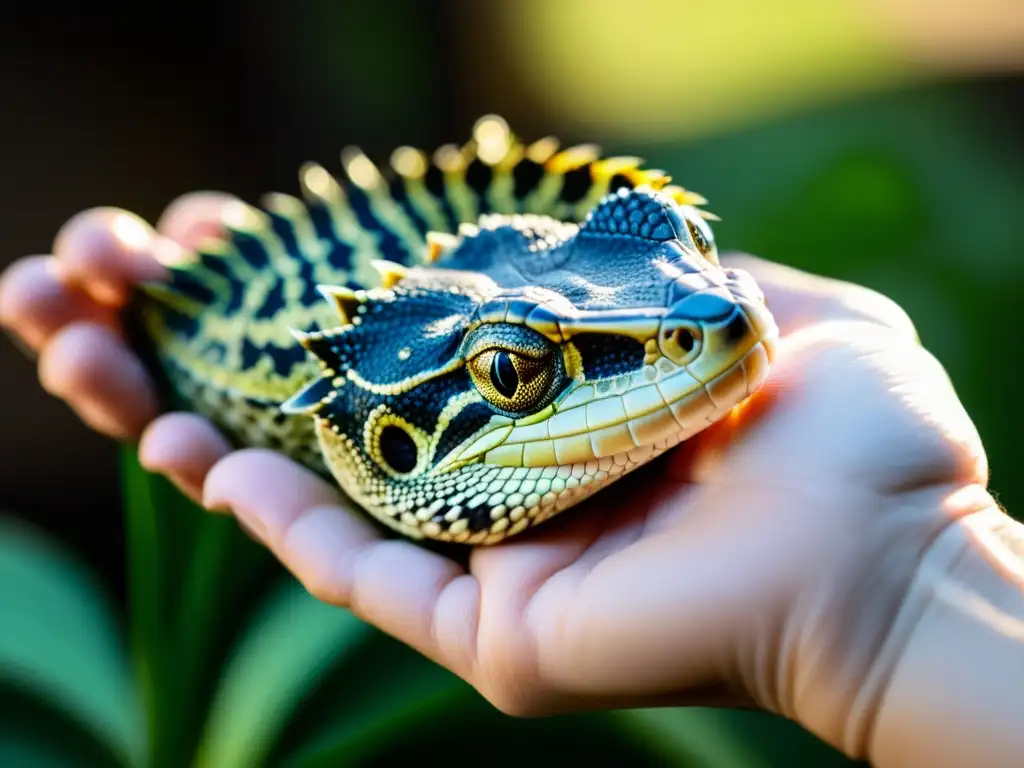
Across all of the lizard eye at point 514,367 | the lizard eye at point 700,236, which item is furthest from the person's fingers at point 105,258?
the lizard eye at point 700,236

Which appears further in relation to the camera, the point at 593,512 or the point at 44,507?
the point at 44,507

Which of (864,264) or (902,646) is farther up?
(902,646)

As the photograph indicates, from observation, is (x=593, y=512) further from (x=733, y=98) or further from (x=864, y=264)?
(x=733, y=98)

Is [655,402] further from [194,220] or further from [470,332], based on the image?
[194,220]

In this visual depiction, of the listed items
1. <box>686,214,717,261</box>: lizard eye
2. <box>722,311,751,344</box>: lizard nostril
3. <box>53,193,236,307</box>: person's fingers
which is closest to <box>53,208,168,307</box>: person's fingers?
A: <box>53,193,236,307</box>: person's fingers

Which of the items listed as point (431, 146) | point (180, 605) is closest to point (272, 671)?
point (180, 605)

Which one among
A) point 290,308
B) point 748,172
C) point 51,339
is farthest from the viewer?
point 748,172

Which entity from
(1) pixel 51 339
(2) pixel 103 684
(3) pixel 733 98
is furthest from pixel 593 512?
(3) pixel 733 98

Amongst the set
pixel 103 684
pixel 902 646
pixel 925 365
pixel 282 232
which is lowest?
pixel 103 684
